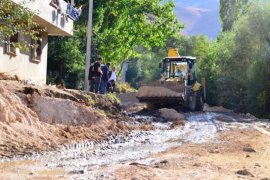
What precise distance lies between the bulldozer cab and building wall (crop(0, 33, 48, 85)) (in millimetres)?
6105

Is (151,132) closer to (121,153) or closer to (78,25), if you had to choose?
(121,153)

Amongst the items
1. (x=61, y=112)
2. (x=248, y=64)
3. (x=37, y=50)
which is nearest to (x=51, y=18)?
(x=37, y=50)

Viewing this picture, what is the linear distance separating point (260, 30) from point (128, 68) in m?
52.1

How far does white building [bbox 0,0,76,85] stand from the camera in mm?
17453

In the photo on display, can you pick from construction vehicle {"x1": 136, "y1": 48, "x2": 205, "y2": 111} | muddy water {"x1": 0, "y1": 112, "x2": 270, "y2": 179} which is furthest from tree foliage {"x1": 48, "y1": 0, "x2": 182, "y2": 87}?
muddy water {"x1": 0, "y1": 112, "x2": 270, "y2": 179}

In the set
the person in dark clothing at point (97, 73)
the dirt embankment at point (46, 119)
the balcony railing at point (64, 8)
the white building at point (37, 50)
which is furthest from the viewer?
the balcony railing at point (64, 8)

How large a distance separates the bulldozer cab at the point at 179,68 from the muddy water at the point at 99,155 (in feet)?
28.8

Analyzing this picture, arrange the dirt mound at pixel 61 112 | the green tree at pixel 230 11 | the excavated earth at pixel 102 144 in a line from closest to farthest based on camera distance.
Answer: the excavated earth at pixel 102 144
the dirt mound at pixel 61 112
the green tree at pixel 230 11

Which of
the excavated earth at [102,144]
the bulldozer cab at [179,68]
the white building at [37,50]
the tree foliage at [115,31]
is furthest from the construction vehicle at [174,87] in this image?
the tree foliage at [115,31]

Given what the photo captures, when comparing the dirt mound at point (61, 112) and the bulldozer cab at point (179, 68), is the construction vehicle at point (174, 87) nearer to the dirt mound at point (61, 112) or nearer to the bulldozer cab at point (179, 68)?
the bulldozer cab at point (179, 68)

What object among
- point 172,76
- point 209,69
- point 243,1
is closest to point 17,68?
point 172,76

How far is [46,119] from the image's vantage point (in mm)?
12547

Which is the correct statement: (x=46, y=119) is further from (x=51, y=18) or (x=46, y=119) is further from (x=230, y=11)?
(x=230, y=11)

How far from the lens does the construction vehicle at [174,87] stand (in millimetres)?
22016
